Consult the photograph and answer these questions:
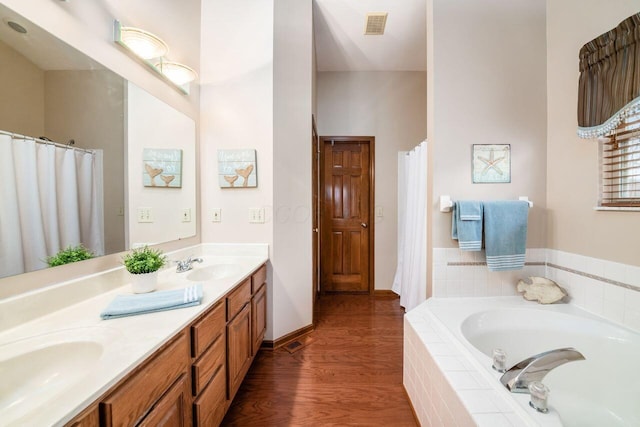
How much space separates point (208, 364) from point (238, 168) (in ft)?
4.49

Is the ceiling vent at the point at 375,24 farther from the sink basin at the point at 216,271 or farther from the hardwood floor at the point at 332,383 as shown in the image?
the hardwood floor at the point at 332,383

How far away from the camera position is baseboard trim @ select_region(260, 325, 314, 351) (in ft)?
6.30

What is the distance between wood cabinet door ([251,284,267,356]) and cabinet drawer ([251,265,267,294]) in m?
0.05

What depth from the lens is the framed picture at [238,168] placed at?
1910 mm

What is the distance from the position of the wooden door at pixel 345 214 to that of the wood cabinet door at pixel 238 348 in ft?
5.48

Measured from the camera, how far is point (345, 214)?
3111 millimetres

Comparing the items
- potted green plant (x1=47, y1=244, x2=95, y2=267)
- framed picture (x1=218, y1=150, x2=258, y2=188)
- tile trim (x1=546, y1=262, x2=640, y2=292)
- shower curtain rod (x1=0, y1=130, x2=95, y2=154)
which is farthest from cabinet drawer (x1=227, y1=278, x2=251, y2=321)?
tile trim (x1=546, y1=262, x2=640, y2=292)

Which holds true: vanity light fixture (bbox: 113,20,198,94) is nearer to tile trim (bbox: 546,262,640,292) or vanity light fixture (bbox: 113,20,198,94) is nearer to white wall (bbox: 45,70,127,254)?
Answer: white wall (bbox: 45,70,127,254)

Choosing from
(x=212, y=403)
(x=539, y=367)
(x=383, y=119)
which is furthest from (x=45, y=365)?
(x=383, y=119)

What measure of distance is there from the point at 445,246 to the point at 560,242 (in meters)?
0.74

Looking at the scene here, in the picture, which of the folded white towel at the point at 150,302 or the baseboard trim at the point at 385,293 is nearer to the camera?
the folded white towel at the point at 150,302

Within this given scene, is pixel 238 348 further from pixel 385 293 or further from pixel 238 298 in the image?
pixel 385 293

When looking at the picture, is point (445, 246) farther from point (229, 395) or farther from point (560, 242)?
point (229, 395)

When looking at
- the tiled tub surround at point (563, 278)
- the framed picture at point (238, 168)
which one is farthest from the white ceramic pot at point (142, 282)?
the tiled tub surround at point (563, 278)
